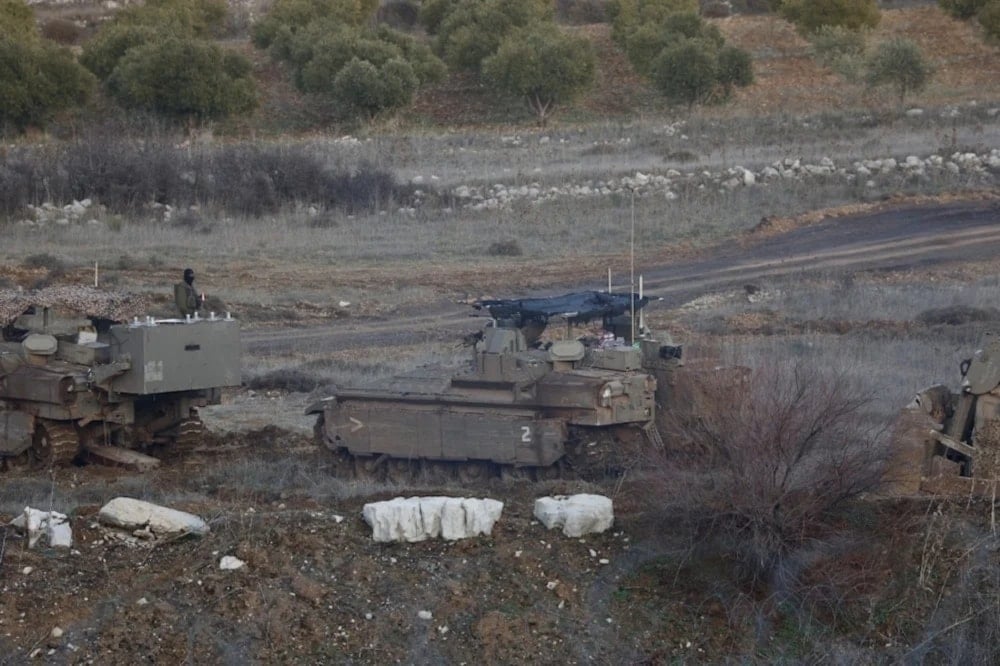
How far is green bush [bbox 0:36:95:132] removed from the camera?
51438 millimetres

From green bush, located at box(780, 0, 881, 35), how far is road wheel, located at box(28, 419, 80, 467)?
157ft

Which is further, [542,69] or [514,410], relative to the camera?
[542,69]

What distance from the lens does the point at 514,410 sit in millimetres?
16812

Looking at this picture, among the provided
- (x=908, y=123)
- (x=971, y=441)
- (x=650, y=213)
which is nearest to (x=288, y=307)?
(x=650, y=213)

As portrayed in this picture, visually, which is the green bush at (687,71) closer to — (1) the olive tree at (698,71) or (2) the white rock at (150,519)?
(1) the olive tree at (698,71)

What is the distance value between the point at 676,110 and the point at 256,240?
2229cm

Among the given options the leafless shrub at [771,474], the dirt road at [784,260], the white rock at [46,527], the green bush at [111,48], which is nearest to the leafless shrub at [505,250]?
the dirt road at [784,260]

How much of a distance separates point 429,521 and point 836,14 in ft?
173

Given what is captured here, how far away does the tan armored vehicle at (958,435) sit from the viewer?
44.8 ft

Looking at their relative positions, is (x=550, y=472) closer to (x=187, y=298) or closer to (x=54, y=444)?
(x=187, y=298)

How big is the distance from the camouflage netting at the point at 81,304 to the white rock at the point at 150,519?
5935 mm

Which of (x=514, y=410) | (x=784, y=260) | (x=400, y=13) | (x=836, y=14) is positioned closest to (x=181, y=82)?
(x=784, y=260)

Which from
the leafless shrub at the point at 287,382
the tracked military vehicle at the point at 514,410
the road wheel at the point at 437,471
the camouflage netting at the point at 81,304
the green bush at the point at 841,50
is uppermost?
the camouflage netting at the point at 81,304

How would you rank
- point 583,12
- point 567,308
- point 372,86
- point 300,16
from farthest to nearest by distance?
point 583,12, point 300,16, point 372,86, point 567,308
